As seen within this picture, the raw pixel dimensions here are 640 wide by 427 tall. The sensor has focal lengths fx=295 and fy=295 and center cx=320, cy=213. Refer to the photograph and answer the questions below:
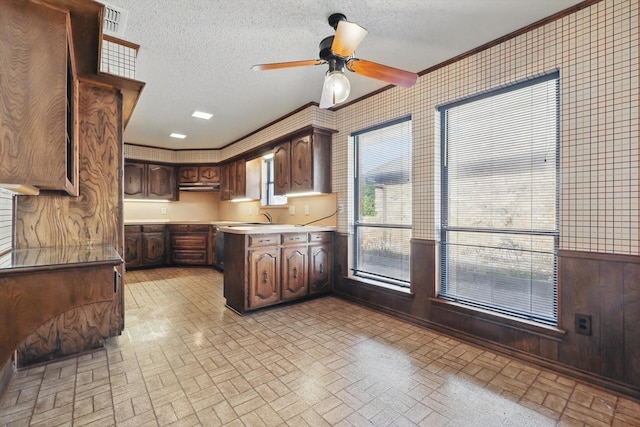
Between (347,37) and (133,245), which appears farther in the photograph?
(133,245)

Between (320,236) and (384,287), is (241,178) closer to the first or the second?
(320,236)

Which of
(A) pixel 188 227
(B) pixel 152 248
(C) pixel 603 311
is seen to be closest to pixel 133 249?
(B) pixel 152 248

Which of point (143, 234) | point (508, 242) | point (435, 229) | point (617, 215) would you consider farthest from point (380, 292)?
point (143, 234)

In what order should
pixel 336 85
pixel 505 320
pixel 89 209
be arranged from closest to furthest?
pixel 336 85, pixel 505 320, pixel 89 209

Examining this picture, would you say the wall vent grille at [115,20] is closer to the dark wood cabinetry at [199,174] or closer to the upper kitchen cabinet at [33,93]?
the upper kitchen cabinet at [33,93]

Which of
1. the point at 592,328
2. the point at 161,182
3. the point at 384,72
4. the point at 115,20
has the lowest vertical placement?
the point at 592,328

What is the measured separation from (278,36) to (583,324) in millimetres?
3039

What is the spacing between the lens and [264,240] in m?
3.33

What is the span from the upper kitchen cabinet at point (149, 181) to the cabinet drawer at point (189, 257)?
4.25ft

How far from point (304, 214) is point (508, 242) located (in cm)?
276

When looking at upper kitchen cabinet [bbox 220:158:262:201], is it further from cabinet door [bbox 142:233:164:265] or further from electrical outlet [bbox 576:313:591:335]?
electrical outlet [bbox 576:313:591:335]

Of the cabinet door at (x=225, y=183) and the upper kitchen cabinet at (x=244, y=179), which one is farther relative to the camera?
the cabinet door at (x=225, y=183)

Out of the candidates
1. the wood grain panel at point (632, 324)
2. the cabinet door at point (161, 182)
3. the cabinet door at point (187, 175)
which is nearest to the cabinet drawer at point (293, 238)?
the wood grain panel at point (632, 324)

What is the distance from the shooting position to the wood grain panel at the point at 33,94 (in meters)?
1.29
